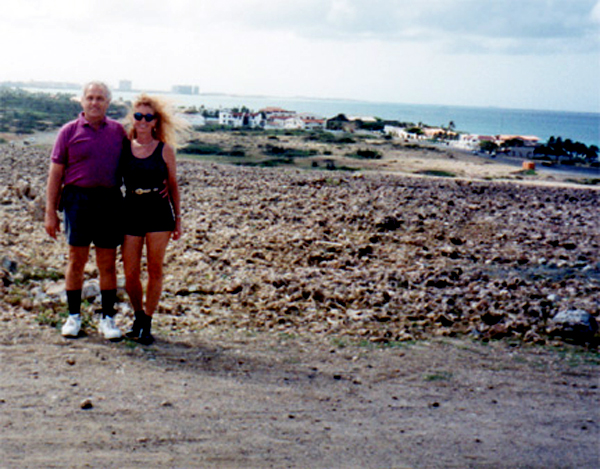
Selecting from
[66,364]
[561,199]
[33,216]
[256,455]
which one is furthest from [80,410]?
[561,199]

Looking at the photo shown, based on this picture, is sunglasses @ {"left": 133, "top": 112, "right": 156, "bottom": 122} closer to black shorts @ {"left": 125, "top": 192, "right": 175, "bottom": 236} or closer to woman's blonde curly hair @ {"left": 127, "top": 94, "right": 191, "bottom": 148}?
woman's blonde curly hair @ {"left": 127, "top": 94, "right": 191, "bottom": 148}

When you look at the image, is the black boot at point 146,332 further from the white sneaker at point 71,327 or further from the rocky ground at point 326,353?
the white sneaker at point 71,327

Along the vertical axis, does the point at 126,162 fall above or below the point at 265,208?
above

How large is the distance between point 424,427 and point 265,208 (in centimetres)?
965

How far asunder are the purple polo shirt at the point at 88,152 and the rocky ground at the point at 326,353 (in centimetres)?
130

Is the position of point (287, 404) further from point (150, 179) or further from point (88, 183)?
point (88, 183)

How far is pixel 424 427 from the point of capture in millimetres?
4203

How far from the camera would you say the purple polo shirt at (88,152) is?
4957mm

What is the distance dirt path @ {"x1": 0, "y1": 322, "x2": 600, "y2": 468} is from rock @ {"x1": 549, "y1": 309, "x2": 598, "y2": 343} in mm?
421

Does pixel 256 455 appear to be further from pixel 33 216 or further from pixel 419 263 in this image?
pixel 33 216

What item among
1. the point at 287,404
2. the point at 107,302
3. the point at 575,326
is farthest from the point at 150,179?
the point at 575,326

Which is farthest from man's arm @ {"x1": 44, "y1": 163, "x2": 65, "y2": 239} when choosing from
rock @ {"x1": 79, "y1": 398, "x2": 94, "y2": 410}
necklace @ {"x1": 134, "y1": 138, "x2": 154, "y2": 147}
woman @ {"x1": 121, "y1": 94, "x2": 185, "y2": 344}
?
rock @ {"x1": 79, "y1": 398, "x2": 94, "y2": 410}

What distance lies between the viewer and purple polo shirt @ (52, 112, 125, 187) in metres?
4.96

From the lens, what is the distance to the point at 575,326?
6.27 metres
